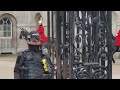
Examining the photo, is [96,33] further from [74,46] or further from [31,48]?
[31,48]

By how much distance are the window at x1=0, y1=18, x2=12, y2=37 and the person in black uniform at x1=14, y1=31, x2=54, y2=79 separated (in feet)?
58.8

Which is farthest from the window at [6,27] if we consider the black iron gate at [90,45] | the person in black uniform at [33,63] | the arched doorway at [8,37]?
the black iron gate at [90,45]

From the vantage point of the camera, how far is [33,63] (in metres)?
4.93

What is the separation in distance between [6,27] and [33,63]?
18147 mm

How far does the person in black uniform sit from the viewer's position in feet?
15.8

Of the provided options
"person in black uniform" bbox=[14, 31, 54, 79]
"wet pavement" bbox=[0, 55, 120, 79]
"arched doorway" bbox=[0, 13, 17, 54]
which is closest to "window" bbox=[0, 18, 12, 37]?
"arched doorway" bbox=[0, 13, 17, 54]

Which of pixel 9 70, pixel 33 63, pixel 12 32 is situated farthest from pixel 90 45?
pixel 12 32

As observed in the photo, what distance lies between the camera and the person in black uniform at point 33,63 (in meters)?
4.83

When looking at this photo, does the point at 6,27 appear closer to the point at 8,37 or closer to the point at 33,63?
the point at 8,37

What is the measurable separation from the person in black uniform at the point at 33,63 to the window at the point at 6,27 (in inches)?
706

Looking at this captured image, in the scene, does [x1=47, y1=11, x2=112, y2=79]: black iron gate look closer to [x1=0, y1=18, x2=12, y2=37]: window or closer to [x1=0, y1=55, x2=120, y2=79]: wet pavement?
[x1=0, y1=55, x2=120, y2=79]: wet pavement

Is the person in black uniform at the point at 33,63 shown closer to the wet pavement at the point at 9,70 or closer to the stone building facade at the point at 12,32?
the wet pavement at the point at 9,70
